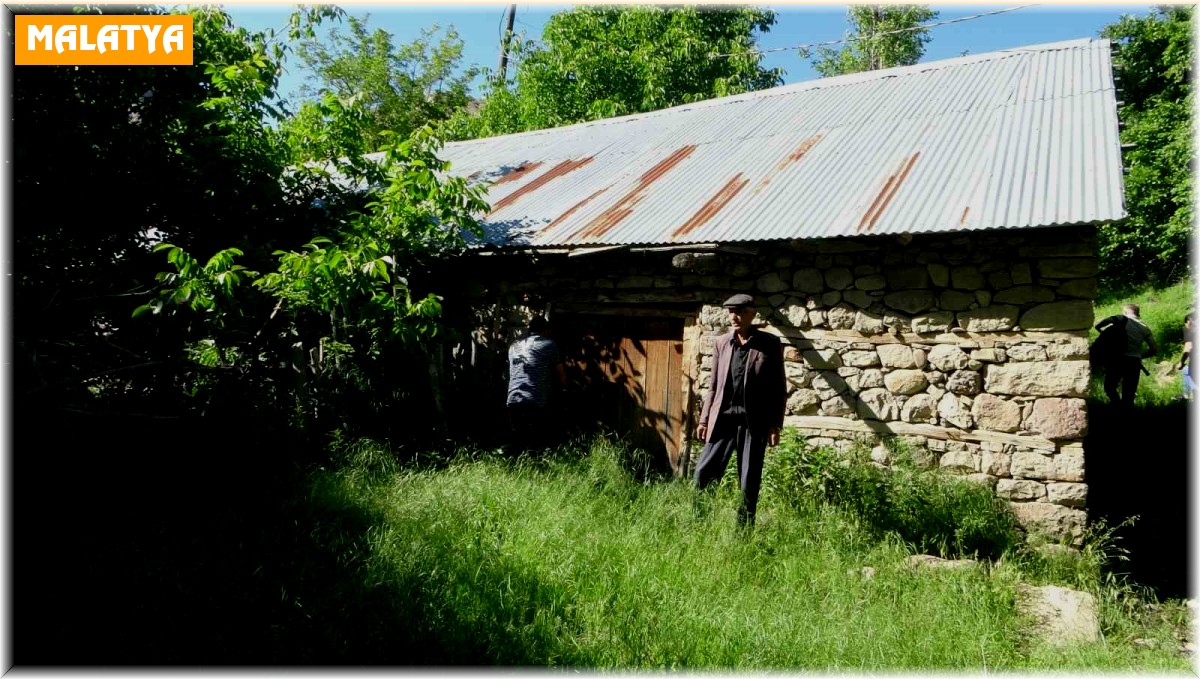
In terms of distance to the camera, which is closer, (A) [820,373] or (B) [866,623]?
(B) [866,623]

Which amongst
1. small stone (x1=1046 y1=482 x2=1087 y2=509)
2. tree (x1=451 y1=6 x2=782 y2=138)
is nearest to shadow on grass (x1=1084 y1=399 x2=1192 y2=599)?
small stone (x1=1046 y1=482 x2=1087 y2=509)

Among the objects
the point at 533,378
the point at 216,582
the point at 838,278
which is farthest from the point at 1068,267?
the point at 216,582

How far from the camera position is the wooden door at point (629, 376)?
590cm

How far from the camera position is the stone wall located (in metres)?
4.42

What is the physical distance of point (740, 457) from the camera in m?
4.52

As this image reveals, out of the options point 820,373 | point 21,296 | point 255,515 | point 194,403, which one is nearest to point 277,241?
point 194,403

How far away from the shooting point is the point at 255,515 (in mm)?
4176

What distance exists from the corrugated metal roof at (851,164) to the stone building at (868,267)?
0.09 feet

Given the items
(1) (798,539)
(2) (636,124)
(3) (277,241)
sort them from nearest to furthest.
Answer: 1. (1) (798,539)
2. (3) (277,241)
3. (2) (636,124)

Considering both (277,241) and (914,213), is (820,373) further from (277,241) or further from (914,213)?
(277,241)

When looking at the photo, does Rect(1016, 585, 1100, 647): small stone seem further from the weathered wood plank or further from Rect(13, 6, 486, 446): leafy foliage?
Rect(13, 6, 486, 446): leafy foliage

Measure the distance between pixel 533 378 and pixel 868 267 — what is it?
2.67 metres

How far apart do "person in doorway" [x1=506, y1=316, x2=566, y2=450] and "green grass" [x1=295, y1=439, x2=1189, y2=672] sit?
736 mm

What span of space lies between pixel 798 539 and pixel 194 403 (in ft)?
14.6
